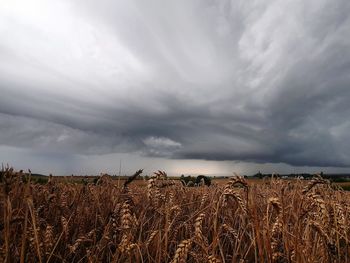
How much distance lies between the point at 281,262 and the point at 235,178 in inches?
67.8

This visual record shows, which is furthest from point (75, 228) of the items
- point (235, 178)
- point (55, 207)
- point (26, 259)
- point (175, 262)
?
point (235, 178)

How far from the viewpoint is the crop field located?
3404 mm

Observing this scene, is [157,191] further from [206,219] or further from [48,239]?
[48,239]

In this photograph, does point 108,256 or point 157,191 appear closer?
point 108,256

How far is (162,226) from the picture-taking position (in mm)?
6086

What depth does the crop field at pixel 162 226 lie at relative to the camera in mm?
3404

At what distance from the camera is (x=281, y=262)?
4371 mm

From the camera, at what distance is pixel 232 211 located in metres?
7.46

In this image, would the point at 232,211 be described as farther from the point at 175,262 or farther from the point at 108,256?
the point at 175,262

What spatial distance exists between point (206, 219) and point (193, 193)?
214 centimetres

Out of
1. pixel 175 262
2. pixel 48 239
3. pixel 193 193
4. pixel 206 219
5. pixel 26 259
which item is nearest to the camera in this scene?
pixel 175 262

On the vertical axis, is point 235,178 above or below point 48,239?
above

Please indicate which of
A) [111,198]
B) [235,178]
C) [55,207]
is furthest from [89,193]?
[235,178]

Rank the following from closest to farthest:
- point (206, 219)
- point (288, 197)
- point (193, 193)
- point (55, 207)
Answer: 1. point (55, 207)
2. point (206, 219)
3. point (288, 197)
4. point (193, 193)
